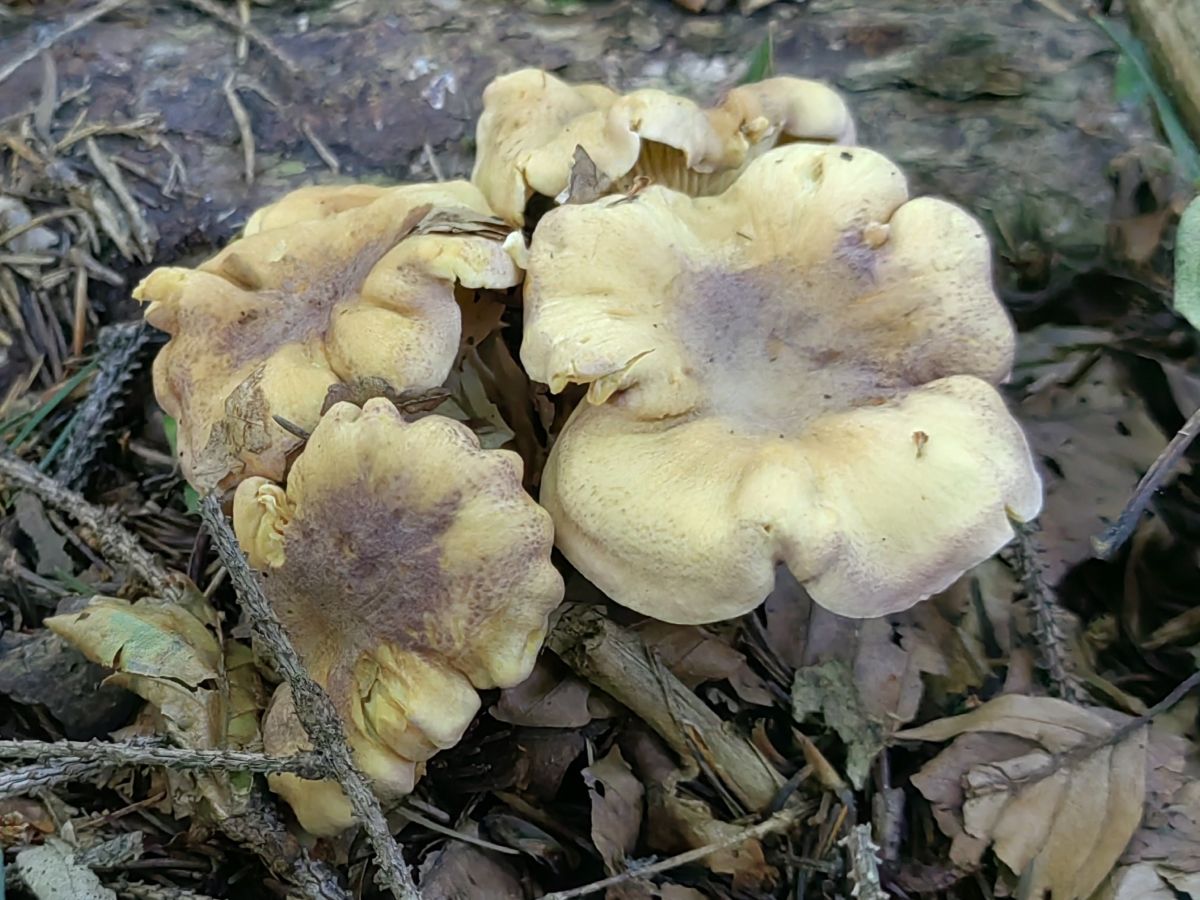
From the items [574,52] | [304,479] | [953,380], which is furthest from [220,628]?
[574,52]

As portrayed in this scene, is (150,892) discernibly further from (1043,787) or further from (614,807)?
(1043,787)

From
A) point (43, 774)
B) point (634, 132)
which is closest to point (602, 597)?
point (634, 132)

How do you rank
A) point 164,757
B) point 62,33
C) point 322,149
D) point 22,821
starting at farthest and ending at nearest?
point 62,33, point 322,149, point 22,821, point 164,757

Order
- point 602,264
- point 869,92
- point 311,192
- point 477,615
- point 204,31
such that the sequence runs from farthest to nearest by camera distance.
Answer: point 204,31
point 869,92
point 311,192
point 602,264
point 477,615

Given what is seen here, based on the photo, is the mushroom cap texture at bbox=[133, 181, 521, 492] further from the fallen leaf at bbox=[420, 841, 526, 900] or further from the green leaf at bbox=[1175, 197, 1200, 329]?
the green leaf at bbox=[1175, 197, 1200, 329]

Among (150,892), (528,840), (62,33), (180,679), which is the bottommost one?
(528,840)

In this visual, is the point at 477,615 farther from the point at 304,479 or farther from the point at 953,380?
the point at 953,380

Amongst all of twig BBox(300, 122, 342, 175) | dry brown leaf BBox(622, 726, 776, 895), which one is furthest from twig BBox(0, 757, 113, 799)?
twig BBox(300, 122, 342, 175)
